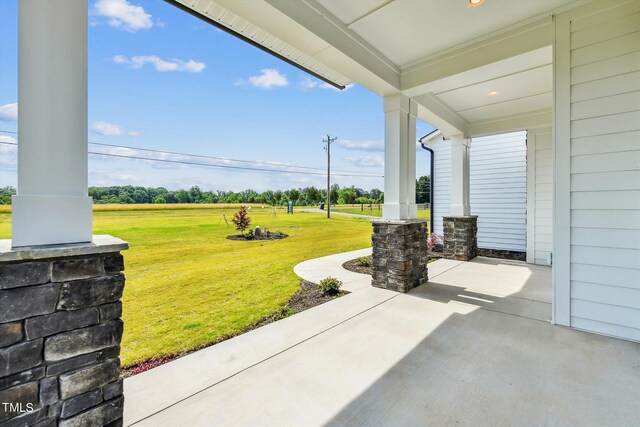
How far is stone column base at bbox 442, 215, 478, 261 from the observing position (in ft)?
20.1

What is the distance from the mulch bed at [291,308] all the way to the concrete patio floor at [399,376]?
0.62ft

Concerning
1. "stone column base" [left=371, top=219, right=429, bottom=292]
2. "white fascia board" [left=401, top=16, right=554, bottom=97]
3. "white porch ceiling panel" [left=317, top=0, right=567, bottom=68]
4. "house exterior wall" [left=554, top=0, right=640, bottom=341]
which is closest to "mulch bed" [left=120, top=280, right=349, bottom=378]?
"stone column base" [left=371, top=219, right=429, bottom=292]

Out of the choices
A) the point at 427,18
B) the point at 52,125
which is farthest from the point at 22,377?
the point at 427,18

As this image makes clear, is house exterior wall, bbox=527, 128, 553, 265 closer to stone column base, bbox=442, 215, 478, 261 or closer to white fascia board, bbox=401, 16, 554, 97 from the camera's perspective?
stone column base, bbox=442, 215, 478, 261

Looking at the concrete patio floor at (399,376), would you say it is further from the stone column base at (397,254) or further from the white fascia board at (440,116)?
the white fascia board at (440,116)

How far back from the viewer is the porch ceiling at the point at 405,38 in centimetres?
263

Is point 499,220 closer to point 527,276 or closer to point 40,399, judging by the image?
point 527,276

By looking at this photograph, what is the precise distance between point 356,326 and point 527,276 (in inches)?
152

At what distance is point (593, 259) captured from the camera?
2.69 m

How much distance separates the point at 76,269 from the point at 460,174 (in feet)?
21.7

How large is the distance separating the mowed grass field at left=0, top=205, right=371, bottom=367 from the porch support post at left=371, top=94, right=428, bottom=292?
1469 mm

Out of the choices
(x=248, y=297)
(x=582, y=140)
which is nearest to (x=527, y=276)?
(x=582, y=140)

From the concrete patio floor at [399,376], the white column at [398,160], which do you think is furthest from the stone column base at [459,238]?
the concrete patio floor at [399,376]

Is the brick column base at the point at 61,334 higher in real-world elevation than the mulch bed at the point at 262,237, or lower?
higher
